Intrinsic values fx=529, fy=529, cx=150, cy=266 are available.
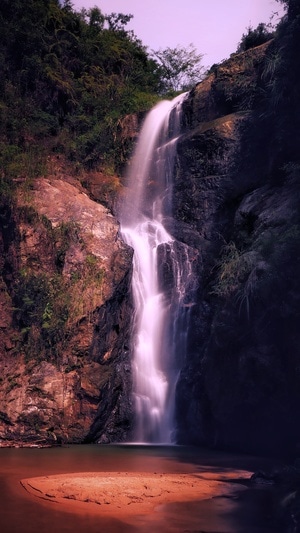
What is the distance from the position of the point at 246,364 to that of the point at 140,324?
6.09 m

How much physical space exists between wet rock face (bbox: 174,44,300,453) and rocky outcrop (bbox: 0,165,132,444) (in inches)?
104

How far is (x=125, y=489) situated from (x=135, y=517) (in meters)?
1.53

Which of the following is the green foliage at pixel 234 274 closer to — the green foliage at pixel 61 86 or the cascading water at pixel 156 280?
the cascading water at pixel 156 280

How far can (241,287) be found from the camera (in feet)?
46.1

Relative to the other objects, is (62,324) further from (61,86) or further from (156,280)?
(61,86)

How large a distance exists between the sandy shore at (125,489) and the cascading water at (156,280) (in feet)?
22.4

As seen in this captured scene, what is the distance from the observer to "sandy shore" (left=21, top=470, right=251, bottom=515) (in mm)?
8133

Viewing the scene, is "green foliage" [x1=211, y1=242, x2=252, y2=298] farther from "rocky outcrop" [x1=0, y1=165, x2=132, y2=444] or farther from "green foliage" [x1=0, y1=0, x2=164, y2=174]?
"green foliage" [x1=0, y1=0, x2=164, y2=174]

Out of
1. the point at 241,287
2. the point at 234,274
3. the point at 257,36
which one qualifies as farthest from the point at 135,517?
the point at 257,36

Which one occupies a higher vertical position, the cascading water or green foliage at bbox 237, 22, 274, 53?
green foliage at bbox 237, 22, 274, 53

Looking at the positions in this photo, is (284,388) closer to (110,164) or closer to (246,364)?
(246,364)

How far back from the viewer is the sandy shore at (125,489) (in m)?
8.13

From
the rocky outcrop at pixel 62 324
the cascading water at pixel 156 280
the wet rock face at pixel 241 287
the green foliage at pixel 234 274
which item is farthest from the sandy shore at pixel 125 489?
the cascading water at pixel 156 280

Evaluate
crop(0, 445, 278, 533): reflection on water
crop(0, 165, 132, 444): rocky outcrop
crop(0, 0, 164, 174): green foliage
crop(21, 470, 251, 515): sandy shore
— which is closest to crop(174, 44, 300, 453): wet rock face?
crop(0, 445, 278, 533): reflection on water
